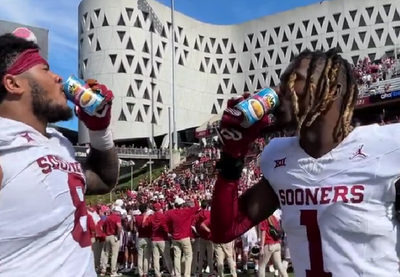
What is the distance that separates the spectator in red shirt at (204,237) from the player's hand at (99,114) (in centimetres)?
926

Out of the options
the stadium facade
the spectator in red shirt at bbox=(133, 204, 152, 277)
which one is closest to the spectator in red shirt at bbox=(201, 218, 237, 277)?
the spectator in red shirt at bbox=(133, 204, 152, 277)

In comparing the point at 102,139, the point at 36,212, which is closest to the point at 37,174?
the point at 36,212

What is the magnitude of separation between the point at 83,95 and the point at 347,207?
1.34 metres

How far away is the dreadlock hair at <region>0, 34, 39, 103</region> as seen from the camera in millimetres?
2672

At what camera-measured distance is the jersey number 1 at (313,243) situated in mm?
2510

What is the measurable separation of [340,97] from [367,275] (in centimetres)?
83

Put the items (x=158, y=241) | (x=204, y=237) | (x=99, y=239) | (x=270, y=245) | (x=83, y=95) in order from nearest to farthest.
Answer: (x=83, y=95) → (x=270, y=245) → (x=204, y=237) → (x=158, y=241) → (x=99, y=239)

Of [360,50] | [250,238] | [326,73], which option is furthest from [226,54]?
[326,73]

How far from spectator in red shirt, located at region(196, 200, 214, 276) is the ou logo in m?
9.56

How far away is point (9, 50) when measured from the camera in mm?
2723

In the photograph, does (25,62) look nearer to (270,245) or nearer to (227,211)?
(227,211)

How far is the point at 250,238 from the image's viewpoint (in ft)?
44.3

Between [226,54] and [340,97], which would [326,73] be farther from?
[226,54]

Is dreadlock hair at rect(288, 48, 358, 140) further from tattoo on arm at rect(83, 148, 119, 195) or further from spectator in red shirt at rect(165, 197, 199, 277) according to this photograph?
spectator in red shirt at rect(165, 197, 199, 277)
